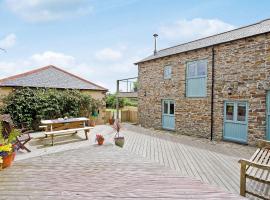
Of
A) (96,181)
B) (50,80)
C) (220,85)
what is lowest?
(96,181)

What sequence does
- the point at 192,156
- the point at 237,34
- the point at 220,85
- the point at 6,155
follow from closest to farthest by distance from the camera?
the point at 6,155 → the point at 192,156 → the point at 220,85 → the point at 237,34

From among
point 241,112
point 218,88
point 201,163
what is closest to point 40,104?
point 201,163

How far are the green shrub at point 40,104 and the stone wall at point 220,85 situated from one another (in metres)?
5.18

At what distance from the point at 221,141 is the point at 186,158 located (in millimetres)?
4388

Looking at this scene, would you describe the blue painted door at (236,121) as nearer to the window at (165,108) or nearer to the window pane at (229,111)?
the window pane at (229,111)

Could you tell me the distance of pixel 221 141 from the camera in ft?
36.3

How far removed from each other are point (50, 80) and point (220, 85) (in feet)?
36.3

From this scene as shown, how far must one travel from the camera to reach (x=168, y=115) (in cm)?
1458

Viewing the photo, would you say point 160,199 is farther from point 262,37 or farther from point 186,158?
point 262,37

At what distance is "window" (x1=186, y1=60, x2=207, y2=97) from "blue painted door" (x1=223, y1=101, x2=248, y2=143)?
172 cm

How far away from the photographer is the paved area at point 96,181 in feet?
13.2

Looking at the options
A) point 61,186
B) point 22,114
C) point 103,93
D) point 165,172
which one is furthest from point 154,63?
point 61,186

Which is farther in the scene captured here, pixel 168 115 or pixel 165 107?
pixel 165 107

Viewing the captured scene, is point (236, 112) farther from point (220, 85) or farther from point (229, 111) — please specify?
point (220, 85)
